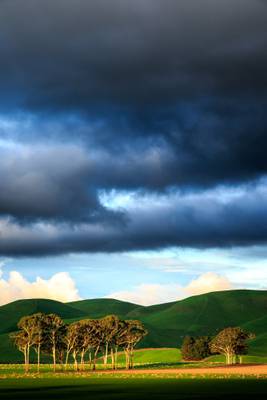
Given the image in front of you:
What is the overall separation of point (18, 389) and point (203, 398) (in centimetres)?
3271

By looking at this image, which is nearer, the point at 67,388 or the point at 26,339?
the point at 67,388

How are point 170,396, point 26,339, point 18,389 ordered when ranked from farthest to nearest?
1. point 26,339
2. point 18,389
3. point 170,396

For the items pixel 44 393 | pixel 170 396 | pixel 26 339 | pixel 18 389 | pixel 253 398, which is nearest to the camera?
pixel 253 398

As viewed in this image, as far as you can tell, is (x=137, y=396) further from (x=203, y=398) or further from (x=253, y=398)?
(x=253, y=398)

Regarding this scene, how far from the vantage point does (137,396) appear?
82.8 m

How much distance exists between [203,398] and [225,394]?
25.9ft

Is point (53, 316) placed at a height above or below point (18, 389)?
above

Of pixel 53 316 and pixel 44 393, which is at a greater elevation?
pixel 53 316

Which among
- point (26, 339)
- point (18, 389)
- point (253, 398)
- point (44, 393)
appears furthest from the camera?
point (26, 339)

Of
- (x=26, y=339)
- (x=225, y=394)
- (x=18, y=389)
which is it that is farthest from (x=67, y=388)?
(x=26, y=339)

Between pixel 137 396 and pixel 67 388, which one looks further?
pixel 67 388

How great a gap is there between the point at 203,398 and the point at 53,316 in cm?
12198

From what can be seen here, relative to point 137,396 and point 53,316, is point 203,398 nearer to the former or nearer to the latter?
point 137,396

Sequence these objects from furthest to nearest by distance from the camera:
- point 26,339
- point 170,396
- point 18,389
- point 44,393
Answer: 1. point 26,339
2. point 18,389
3. point 44,393
4. point 170,396
